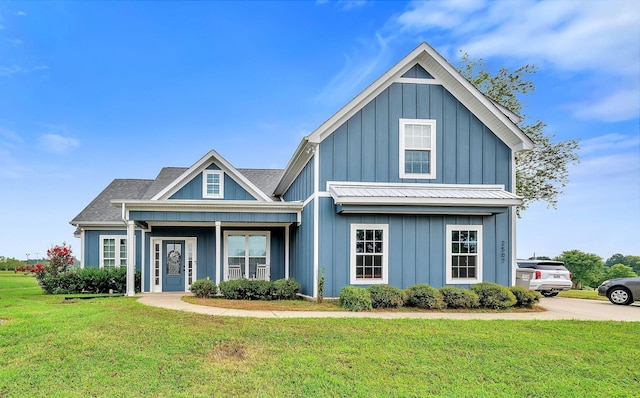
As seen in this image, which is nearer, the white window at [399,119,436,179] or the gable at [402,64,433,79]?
the white window at [399,119,436,179]

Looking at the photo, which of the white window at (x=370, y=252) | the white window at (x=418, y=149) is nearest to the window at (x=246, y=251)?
the white window at (x=370, y=252)

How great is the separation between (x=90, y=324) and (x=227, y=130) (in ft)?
43.1

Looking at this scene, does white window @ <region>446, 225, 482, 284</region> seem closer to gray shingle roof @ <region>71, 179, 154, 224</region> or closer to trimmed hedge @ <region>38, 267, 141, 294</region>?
trimmed hedge @ <region>38, 267, 141, 294</region>

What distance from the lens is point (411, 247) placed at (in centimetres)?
1355

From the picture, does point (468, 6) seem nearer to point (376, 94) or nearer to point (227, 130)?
point (376, 94)

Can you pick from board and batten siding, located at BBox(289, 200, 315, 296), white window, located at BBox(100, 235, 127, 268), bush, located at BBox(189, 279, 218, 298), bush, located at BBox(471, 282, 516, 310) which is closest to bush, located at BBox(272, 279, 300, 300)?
board and batten siding, located at BBox(289, 200, 315, 296)

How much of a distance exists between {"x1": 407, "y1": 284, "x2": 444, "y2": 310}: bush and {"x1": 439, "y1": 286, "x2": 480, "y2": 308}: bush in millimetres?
205

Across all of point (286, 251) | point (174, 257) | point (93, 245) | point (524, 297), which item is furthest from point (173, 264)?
point (524, 297)

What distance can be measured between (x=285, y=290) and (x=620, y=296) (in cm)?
1129

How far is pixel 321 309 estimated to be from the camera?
1154 cm

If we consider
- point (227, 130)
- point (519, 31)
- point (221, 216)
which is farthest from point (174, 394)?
point (227, 130)

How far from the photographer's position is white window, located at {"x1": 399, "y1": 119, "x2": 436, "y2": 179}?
1395 centimetres

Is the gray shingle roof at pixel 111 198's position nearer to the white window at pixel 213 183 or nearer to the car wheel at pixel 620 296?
the white window at pixel 213 183

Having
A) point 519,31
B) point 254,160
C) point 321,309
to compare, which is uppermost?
point 519,31
